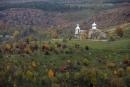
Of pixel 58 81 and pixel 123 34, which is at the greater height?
pixel 123 34

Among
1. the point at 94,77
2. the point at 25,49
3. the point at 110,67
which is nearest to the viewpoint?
the point at 94,77

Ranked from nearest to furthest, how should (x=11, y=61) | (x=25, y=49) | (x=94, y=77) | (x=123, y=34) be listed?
(x=94, y=77), (x=11, y=61), (x=25, y=49), (x=123, y=34)

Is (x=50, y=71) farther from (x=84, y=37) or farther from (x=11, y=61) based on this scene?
(x=84, y=37)

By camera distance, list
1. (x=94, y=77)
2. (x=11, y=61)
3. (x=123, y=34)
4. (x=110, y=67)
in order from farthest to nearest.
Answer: (x=123, y=34)
(x=11, y=61)
(x=110, y=67)
(x=94, y=77)

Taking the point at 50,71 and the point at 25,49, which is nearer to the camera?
the point at 50,71

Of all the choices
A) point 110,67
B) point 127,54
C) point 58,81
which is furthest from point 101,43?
point 58,81

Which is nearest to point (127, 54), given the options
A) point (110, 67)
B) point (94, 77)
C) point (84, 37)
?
point (110, 67)

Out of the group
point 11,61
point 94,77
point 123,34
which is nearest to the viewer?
point 94,77

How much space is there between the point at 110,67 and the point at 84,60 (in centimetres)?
1112

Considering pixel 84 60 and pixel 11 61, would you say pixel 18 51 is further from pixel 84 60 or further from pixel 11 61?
pixel 84 60

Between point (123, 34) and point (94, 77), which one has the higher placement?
point (123, 34)

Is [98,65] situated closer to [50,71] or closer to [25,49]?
[50,71]

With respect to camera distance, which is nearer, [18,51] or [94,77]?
[94,77]

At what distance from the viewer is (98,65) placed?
139250mm
